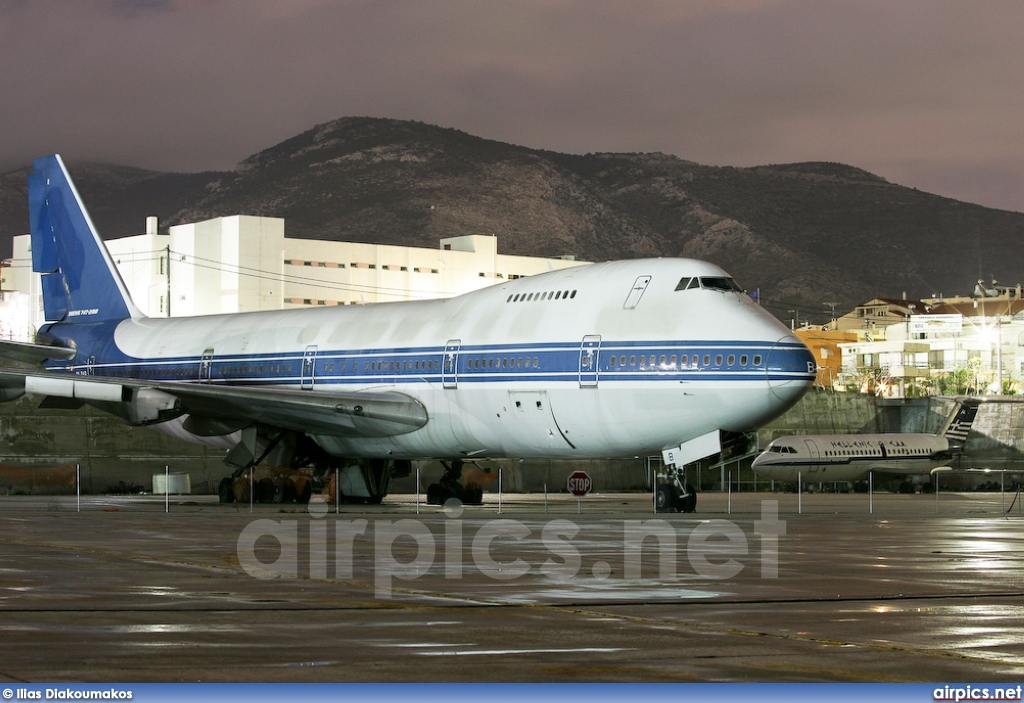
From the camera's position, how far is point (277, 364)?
3812cm

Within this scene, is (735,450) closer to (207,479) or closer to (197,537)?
(197,537)

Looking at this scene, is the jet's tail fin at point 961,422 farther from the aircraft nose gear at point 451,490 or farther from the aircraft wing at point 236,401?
the aircraft wing at point 236,401

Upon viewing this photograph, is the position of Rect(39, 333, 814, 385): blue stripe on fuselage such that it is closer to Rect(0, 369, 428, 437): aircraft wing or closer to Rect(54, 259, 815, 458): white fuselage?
Rect(54, 259, 815, 458): white fuselage

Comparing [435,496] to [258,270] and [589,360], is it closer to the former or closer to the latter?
A: [589,360]

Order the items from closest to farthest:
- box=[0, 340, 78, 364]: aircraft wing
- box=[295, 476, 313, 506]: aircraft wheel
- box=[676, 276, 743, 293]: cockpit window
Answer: box=[676, 276, 743, 293]: cockpit window, box=[295, 476, 313, 506]: aircraft wheel, box=[0, 340, 78, 364]: aircraft wing

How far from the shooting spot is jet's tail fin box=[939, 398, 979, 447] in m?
66.5

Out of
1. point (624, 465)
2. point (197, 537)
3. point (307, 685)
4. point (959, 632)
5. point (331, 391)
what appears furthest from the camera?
point (624, 465)

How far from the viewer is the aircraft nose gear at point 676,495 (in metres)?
29.6

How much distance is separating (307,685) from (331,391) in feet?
94.6

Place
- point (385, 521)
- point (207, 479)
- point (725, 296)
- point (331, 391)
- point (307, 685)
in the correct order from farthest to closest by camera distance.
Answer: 1. point (207, 479)
2. point (331, 391)
3. point (725, 296)
4. point (385, 521)
5. point (307, 685)

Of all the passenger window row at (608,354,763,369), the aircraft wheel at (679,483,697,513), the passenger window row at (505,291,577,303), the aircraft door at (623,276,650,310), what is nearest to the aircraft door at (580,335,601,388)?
the passenger window row at (608,354,763,369)

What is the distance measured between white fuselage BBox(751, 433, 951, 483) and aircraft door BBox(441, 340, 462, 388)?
29.0m

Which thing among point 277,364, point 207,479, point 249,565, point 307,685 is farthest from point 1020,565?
point 207,479

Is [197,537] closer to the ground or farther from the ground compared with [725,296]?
closer to the ground
